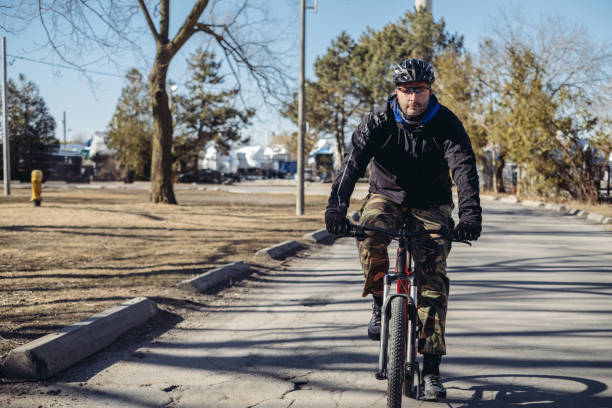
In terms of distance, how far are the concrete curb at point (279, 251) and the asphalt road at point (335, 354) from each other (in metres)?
1.50

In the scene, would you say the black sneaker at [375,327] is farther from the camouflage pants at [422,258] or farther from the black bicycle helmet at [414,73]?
the black bicycle helmet at [414,73]

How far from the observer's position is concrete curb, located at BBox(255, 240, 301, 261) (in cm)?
943

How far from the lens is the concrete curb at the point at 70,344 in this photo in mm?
3875

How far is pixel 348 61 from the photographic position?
4981 centimetres

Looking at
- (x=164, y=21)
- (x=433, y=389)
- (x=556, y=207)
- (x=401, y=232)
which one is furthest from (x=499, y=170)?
(x=401, y=232)

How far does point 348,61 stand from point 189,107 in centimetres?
1381

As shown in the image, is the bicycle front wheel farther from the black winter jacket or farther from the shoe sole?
the black winter jacket

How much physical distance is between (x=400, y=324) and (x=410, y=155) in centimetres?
109

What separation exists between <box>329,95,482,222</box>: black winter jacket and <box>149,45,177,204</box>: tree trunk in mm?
15246

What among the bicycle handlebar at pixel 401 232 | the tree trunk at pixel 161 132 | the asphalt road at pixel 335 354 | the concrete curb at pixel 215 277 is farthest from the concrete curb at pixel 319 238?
the bicycle handlebar at pixel 401 232

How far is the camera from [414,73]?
3504mm

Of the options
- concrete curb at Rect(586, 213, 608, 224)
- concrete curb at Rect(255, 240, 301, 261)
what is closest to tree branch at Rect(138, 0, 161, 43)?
concrete curb at Rect(255, 240, 301, 261)

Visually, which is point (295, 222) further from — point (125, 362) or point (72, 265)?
point (125, 362)

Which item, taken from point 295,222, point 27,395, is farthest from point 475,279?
point 295,222
